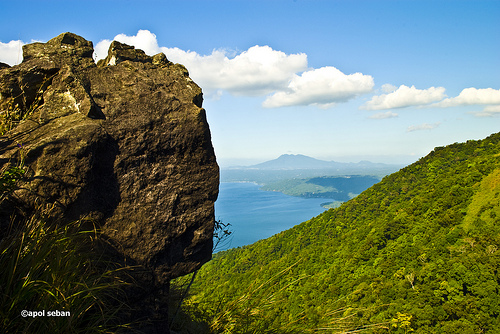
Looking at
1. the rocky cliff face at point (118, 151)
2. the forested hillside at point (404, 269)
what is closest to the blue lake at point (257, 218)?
the forested hillside at point (404, 269)

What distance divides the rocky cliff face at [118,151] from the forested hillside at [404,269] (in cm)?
96

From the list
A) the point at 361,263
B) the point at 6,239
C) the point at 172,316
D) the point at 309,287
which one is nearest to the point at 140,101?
the point at 6,239

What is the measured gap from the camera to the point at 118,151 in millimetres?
2838

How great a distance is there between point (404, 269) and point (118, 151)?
72.4 ft

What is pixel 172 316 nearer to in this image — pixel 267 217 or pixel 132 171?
pixel 132 171

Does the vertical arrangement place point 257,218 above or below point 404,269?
below

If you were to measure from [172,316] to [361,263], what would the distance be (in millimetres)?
22405

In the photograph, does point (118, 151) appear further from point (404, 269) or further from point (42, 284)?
point (404, 269)

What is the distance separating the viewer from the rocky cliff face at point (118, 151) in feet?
8.28

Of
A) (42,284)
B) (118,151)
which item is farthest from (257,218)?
(42,284)

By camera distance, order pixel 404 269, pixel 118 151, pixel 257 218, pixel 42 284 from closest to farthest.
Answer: pixel 42 284, pixel 118 151, pixel 404 269, pixel 257 218

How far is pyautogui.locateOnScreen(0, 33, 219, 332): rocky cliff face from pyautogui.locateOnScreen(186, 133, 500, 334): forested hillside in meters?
0.96

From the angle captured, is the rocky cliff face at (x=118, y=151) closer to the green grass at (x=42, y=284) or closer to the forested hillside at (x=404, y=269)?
the green grass at (x=42, y=284)

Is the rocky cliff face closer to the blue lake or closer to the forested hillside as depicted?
the forested hillside
